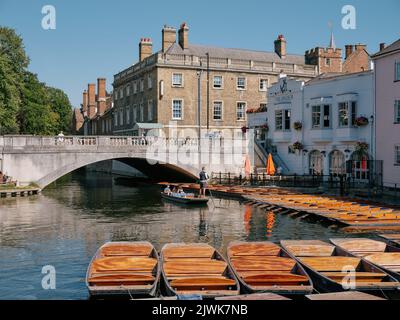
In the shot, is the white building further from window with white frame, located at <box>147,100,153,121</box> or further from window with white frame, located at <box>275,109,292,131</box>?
window with white frame, located at <box>147,100,153,121</box>

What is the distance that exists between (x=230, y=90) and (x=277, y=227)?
1386 inches

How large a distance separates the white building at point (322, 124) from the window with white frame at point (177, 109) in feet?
33.1

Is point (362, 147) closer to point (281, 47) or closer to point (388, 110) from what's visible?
point (388, 110)

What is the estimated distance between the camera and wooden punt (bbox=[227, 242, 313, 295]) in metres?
12.9

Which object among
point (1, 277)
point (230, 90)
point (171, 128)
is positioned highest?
point (230, 90)

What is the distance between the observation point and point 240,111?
199ft

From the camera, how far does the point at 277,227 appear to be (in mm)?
26078

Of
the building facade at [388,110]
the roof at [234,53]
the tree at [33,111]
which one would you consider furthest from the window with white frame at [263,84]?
the tree at [33,111]

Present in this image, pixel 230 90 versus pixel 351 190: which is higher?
pixel 230 90

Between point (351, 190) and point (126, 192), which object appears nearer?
point (351, 190)

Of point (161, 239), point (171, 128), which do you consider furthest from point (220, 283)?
point (171, 128)

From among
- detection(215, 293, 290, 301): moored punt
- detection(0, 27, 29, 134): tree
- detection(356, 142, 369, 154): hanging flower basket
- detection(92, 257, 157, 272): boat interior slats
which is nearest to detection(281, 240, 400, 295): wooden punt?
detection(215, 293, 290, 301): moored punt

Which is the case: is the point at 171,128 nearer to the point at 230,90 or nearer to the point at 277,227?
the point at 230,90
